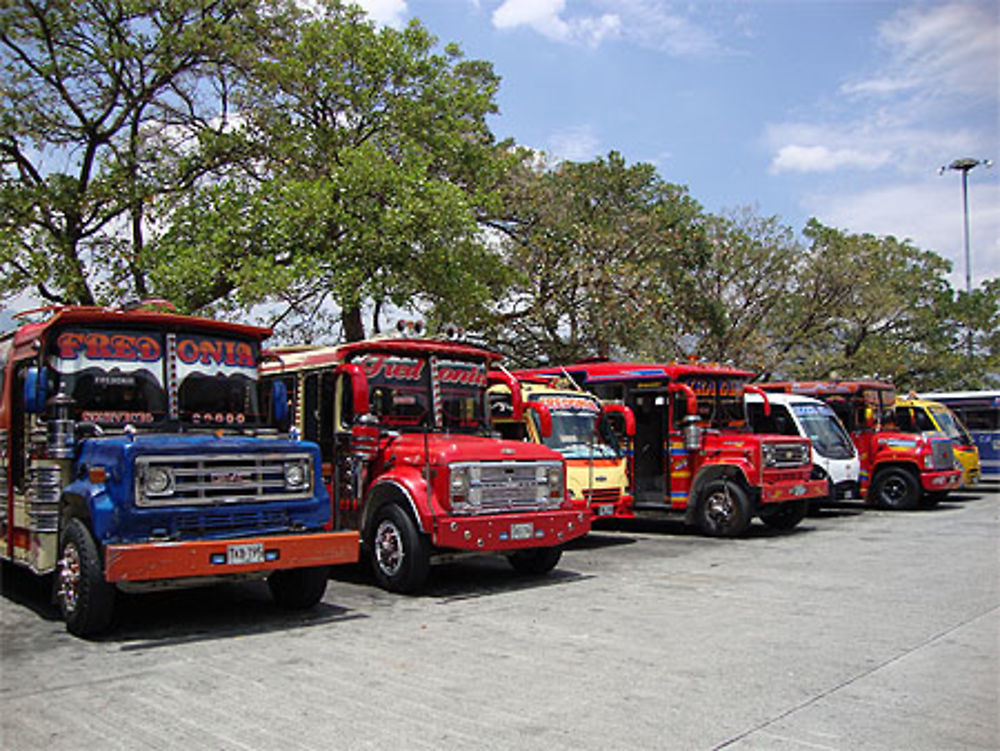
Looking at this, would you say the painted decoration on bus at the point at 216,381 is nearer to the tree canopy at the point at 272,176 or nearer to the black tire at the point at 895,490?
the tree canopy at the point at 272,176

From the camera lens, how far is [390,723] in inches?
Answer: 208

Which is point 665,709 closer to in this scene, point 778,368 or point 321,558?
point 321,558

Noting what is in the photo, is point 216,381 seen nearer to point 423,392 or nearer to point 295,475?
point 295,475

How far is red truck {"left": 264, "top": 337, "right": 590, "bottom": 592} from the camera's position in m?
9.35

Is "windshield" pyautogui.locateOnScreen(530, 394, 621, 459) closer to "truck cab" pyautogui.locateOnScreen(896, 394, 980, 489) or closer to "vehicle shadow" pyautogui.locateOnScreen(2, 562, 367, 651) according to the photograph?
"vehicle shadow" pyautogui.locateOnScreen(2, 562, 367, 651)

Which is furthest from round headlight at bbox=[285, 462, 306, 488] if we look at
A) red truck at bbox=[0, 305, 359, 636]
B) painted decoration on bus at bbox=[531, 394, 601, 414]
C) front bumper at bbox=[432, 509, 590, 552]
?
painted decoration on bus at bbox=[531, 394, 601, 414]

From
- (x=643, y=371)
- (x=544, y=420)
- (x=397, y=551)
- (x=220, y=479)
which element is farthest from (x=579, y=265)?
(x=220, y=479)

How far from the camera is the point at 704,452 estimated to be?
15.1 m

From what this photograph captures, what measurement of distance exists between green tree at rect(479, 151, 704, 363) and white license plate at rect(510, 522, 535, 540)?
482 inches

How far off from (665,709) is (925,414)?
18.5 m

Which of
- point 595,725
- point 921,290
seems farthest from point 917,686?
point 921,290

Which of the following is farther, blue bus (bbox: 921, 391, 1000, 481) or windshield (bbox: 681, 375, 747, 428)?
blue bus (bbox: 921, 391, 1000, 481)

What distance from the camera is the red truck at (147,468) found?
7.24 m

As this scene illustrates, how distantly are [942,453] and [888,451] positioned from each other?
106cm
